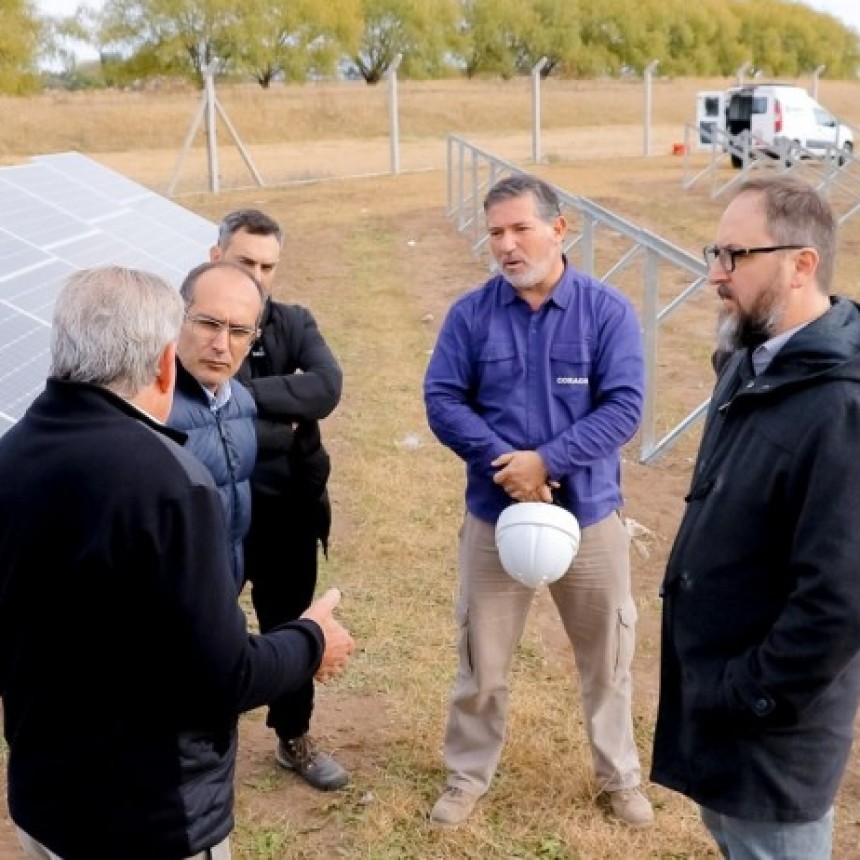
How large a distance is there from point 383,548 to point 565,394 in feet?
8.25

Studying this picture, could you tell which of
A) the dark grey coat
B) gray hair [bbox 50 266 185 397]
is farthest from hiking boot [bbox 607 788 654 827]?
gray hair [bbox 50 266 185 397]

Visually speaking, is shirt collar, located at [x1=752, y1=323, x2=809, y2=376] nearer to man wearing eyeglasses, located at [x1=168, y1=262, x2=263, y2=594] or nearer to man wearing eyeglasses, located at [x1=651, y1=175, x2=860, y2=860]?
man wearing eyeglasses, located at [x1=651, y1=175, x2=860, y2=860]

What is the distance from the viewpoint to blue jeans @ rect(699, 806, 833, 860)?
7.20ft

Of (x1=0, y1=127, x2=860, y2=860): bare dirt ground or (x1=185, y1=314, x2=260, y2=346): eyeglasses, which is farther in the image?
(x1=0, y1=127, x2=860, y2=860): bare dirt ground

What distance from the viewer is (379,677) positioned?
173 inches

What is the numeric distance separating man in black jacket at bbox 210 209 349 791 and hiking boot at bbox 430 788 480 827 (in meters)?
0.55

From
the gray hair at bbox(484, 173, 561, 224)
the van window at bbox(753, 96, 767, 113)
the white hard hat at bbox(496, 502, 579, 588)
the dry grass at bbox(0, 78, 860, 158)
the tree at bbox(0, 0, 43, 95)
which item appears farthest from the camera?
the tree at bbox(0, 0, 43, 95)

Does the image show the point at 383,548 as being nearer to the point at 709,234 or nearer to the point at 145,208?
the point at 145,208

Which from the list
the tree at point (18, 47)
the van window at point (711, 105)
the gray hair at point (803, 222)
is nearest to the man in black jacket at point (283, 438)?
the gray hair at point (803, 222)

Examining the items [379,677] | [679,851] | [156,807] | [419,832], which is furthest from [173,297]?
[379,677]

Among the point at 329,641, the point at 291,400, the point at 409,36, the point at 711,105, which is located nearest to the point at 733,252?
the point at 329,641

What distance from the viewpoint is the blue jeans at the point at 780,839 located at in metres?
Answer: 2.19

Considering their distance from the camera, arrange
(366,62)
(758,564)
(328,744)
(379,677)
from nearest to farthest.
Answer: (758,564)
(328,744)
(379,677)
(366,62)

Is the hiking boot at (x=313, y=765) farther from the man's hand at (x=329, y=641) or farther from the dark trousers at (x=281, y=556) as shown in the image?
the man's hand at (x=329, y=641)
